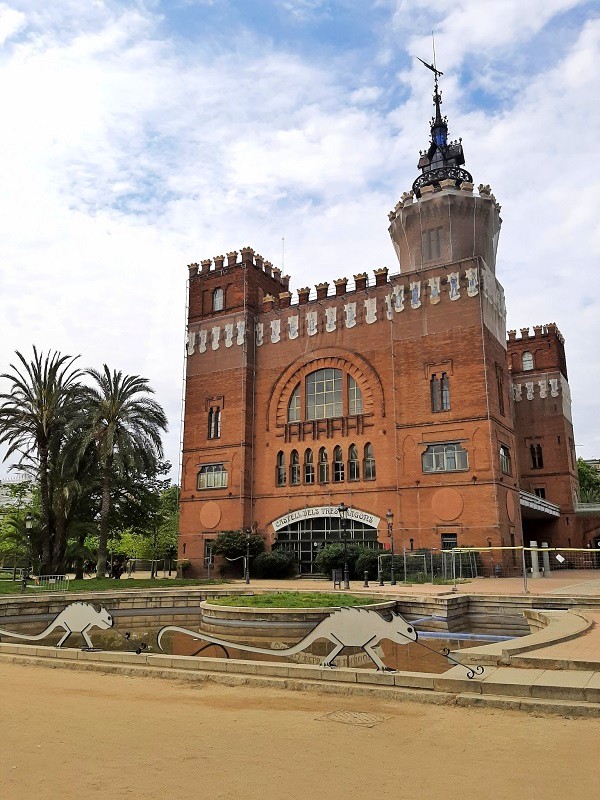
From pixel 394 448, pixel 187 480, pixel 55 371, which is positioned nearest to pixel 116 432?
pixel 55 371

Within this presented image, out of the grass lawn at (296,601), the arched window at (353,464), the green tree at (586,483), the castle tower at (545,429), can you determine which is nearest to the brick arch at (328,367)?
the arched window at (353,464)

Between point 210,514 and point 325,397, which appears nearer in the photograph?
point 325,397

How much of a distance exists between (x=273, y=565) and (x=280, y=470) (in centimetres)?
611

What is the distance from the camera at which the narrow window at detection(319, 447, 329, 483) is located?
38.8 meters

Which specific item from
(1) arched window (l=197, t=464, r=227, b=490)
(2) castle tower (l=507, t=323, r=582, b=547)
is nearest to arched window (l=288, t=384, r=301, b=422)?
(1) arched window (l=197, t=464, r=227, b=490)

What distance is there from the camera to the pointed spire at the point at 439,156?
5041 cm

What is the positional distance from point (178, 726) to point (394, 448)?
3031cm

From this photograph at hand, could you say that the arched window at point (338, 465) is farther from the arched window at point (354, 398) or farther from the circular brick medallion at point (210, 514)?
the circular brick medallion at point (210, 514)

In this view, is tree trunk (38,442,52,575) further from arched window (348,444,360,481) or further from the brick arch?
arched window (348,444,360,481)

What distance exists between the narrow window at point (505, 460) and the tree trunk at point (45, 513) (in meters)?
23.3

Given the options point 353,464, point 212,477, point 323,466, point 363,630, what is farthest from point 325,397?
point 363,630

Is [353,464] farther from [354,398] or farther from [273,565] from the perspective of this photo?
[273,565]

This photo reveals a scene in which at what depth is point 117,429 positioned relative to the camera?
119 feet

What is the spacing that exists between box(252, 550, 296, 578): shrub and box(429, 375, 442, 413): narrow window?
37.9 ft
